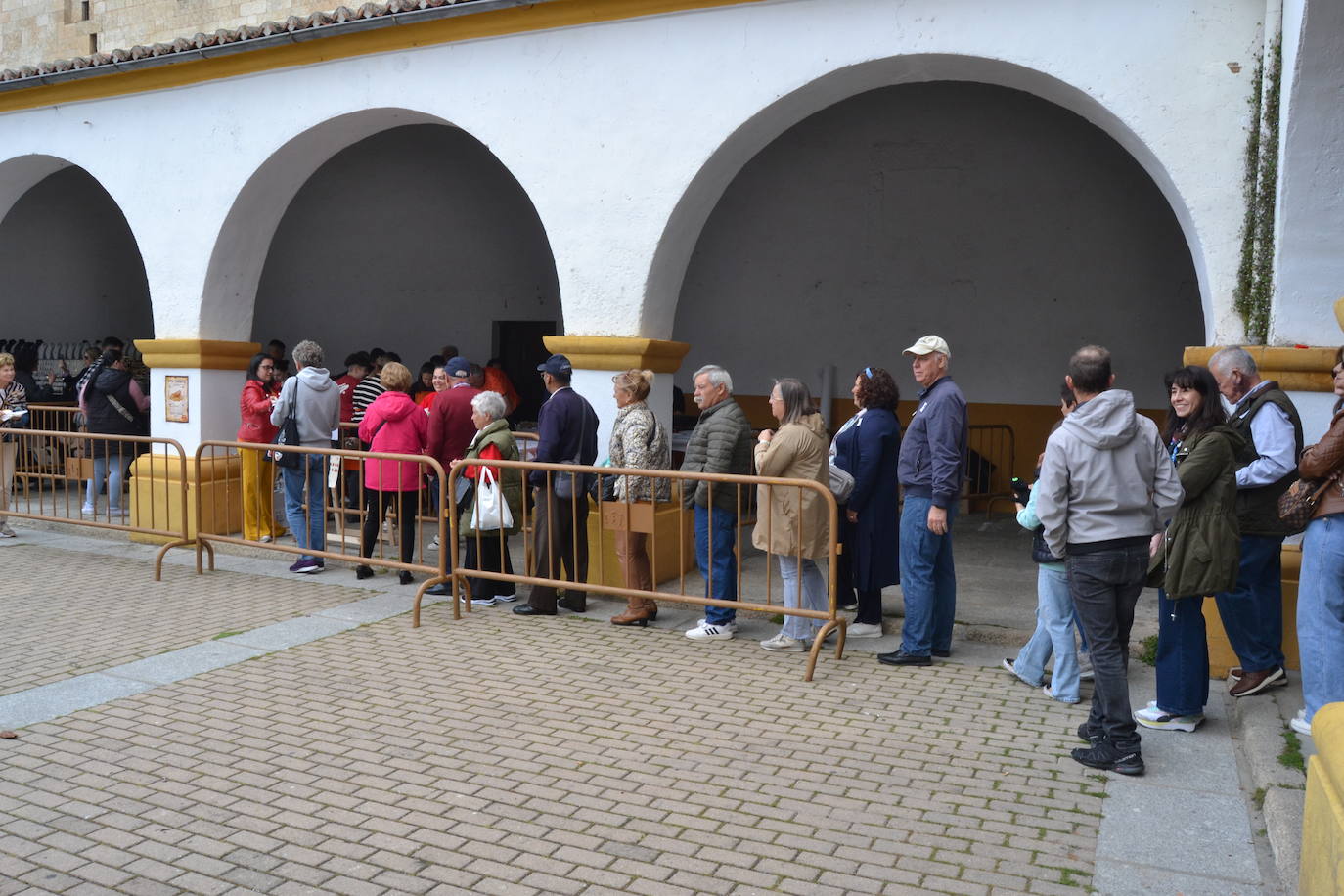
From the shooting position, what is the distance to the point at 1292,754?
4570mm

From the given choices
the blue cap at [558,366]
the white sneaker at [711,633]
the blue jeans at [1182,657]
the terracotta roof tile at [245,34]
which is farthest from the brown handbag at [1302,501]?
the terracotta roof tile at [245,34]

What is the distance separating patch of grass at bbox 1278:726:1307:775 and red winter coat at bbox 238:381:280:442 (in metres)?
7.51

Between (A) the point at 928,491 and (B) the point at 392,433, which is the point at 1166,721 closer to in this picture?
(A) the point at 928,491

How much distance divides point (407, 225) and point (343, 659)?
9.69 metres

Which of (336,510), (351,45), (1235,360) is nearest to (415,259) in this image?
(351,45)

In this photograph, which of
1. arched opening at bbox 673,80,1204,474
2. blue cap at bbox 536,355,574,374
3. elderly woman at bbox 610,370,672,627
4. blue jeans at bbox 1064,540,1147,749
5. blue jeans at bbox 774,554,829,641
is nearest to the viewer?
blue jeans at bbox 1064,540,1147,749

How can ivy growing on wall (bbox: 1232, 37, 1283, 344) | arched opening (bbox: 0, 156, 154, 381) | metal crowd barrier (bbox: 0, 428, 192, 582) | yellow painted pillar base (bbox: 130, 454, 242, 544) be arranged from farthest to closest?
arched opening (bbox: 0, 156, 154, 381) < yellow painted pillar base (bbox: 130, 454, 242, 544) < metal crowd barrier (bbox: 0, 428, 192, 582) < ivy growing on wall (bbox: 1232, 37, 1283, 344)

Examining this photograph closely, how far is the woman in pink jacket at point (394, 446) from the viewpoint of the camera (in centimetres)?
789

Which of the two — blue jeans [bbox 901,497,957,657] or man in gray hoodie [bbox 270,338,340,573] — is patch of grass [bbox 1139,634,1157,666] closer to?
blue jeans [bbox 901,497,957,657]

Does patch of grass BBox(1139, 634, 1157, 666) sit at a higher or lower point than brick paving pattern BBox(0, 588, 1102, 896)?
higher

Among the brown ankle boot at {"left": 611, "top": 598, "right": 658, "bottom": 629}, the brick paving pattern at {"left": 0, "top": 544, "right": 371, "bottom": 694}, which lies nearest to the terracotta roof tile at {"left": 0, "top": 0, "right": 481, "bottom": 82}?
the brick paving pattern at {"left": 0, "top": 544, "right": 371, "bottom": 694}

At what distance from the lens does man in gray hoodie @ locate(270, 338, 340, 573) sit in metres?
8.42

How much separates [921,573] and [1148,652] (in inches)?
55.9

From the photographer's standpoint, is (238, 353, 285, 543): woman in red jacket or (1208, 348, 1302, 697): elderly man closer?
(1208, 348, 1302, 697): elderly man
